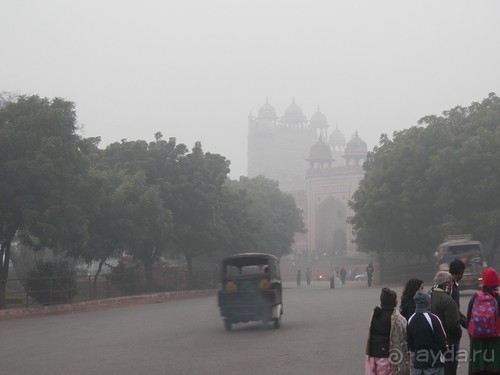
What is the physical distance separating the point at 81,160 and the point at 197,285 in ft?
63.8

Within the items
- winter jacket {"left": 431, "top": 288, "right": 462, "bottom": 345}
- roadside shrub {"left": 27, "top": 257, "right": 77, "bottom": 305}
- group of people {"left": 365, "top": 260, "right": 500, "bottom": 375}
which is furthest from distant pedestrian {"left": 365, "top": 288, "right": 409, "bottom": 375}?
roadside shrub {"left": 27, "top": 257, "right": 77, "bottom": 305}

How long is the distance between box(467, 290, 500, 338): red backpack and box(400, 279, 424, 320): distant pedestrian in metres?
0.69

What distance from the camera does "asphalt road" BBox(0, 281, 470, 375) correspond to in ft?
44.3

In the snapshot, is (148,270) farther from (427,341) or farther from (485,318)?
(485,318)

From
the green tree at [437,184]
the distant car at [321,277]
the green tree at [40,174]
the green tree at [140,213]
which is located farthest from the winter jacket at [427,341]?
the distant car at [321,277]

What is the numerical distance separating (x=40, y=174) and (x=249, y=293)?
39.5 ft

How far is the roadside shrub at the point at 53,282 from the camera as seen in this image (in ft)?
103

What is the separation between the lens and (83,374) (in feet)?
43.4

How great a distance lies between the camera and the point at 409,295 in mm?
8867

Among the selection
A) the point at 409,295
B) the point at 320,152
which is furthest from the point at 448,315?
the point at 320,152

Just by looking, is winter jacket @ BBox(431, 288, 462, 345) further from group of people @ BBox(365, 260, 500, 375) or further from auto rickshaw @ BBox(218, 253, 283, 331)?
auto rickshaw @ BBox(218, 253, 283, 331)

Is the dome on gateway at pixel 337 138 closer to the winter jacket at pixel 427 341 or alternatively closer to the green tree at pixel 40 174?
the green tree at pixel 40 174

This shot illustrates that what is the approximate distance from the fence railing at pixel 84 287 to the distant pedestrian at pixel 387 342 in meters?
23.5

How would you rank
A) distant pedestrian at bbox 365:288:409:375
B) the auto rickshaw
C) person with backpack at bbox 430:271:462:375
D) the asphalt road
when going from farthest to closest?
1. the auto rickshaw
2. the asphalt road
3. person with backpack at bbox 430:271:462:375
4. distant pedestrian at bbox 365:288:409:375
